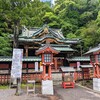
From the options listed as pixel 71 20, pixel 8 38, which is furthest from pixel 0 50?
pixel 71 20

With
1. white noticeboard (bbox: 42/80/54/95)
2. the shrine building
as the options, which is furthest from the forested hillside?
white noticeboard (bbox: 42/80/54/95)

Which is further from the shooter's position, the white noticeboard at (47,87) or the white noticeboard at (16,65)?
the white noticeboard at (47,87)

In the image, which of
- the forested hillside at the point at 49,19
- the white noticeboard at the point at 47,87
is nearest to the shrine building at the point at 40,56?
the forested hillside at the point at 49,19

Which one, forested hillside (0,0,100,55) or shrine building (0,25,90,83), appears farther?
shrine building (0,25,90,83)

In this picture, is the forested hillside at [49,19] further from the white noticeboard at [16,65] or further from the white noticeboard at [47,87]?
the white noticeboard at [47,87]

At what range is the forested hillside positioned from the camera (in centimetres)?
1385

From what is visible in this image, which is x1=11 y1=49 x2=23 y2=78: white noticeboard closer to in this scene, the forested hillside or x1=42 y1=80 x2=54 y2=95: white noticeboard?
x1=42 y1=80 x2=54 y2=95: white noticeboard

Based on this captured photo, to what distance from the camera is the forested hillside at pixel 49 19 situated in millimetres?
13855

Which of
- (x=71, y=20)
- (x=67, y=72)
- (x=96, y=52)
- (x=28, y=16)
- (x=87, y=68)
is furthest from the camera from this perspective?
(x=71, y=20)

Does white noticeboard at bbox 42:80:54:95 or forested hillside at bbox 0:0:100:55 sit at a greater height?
forested hillside at bbox 0:0:100:55

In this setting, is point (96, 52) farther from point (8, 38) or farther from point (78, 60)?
point (8, 38)

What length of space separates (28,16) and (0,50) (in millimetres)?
9491

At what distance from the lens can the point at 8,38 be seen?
2475 centimetres

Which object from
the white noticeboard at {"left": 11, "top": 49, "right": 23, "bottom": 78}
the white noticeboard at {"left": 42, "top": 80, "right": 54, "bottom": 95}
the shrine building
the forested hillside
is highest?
the forested hillside
